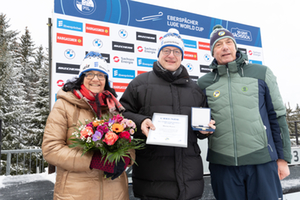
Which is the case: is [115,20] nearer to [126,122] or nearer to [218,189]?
[126,122]

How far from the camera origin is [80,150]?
1413mm

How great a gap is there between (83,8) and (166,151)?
292 cm

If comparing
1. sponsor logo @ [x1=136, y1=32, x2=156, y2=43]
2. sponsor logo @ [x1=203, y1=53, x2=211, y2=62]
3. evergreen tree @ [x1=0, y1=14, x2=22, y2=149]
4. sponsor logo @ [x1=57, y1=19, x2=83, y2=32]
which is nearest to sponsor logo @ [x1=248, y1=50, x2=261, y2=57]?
sponsor logo @ [x1=203, y1=53, x2=211, y2=62]

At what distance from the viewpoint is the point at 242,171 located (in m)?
1.72

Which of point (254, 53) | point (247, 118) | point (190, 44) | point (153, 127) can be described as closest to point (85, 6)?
point (190, 44)

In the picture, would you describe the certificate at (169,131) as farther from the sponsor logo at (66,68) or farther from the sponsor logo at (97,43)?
the sponsor logo at (97,43)

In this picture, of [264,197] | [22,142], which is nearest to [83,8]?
[264,197]

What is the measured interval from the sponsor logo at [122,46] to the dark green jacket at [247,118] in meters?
2.16

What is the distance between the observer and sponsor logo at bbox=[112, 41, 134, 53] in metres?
3.58

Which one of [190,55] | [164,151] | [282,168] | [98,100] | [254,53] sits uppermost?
[254,53]

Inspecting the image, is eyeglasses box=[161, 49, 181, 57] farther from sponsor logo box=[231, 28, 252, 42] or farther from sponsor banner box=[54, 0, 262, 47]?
sponsor logo box=[231, 28, 252, 42]

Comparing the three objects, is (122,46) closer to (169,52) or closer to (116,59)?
(116,59)

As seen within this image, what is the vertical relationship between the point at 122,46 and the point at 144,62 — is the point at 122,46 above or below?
above

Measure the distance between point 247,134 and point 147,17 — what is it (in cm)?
301
